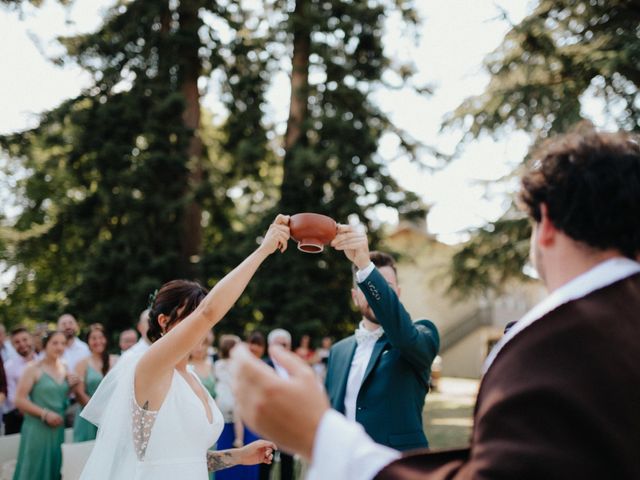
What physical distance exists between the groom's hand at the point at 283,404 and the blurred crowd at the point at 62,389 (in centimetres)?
396

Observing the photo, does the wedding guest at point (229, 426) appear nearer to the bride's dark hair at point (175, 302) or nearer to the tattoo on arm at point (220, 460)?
the tattoo on arm at point (220, 460)

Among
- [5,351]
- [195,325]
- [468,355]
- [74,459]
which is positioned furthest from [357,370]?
[468,355]

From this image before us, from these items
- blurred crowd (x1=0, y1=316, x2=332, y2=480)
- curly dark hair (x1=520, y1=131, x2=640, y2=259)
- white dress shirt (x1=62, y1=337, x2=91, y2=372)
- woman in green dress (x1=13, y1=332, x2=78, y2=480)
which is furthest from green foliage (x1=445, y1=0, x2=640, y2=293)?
curly dark hair (x1=520, y1=131, x2=640, y2=259)

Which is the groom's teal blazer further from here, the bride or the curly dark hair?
the curly dark hair

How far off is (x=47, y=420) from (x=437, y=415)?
1406 cm

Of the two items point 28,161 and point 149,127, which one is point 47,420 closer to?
point 149,127

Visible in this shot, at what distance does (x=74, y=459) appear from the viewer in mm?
3947

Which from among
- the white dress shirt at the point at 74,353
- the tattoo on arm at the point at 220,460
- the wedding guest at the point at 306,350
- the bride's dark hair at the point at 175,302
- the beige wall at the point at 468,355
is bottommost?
the beige wall at the point at 468,355

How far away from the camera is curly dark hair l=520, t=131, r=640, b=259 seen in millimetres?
1332

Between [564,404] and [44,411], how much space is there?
6515mm

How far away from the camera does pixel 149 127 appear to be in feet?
48.7

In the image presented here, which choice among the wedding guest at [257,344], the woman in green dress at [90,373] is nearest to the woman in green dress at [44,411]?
the woman in green dress at [90,373]

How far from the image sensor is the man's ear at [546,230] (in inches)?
55.2

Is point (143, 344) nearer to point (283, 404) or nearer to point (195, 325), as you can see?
point (195, 325)
